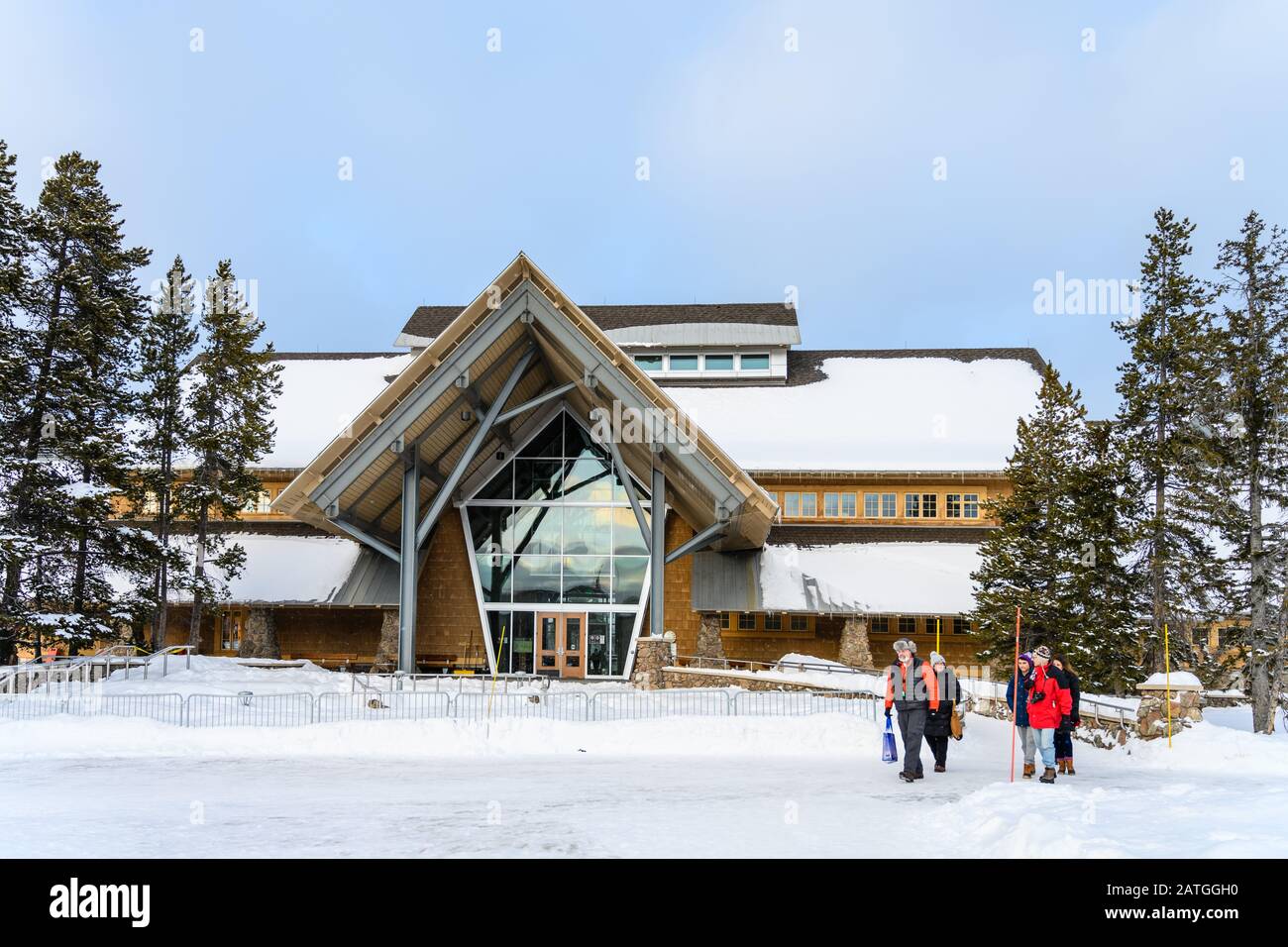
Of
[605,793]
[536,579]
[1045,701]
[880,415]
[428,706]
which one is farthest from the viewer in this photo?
[880,415]

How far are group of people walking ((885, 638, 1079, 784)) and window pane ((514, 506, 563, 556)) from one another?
738 inches

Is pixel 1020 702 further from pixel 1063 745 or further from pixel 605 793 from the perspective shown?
pixel 605 793

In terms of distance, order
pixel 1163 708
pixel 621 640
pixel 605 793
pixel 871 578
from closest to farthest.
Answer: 1. pixel 605 793
2. pixel 1163 708
3. pixel 621 640
4. pixel 871 578

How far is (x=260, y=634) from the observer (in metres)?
31.9

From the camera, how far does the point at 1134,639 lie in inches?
1001

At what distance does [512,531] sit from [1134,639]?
57.7ft

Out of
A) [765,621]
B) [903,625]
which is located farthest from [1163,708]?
[765,621]

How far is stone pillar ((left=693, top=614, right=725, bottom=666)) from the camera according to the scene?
30.5 meters

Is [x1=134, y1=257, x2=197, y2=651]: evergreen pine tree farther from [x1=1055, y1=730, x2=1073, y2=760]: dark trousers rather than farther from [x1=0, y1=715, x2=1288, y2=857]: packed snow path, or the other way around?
[x1=1055, y1=730, x2=1073, y2=760]: dark trousers

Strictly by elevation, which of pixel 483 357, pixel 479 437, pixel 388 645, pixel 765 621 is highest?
pixel 483 357

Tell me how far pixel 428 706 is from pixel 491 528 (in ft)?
38.2

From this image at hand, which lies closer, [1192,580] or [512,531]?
[1192,580]
